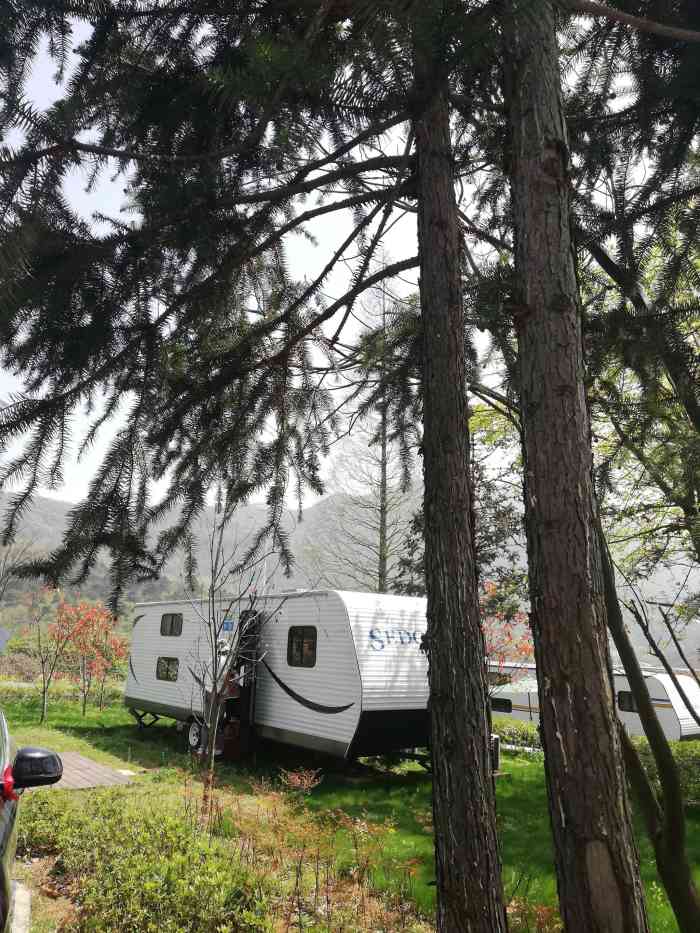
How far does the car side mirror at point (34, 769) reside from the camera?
3076mm

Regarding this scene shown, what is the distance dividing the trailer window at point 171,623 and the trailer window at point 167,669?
0.48 m

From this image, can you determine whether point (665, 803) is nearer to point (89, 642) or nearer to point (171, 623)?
point (171, 623)

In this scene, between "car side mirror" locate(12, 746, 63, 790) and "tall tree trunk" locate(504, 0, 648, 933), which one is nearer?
"tall tree trunk" locate(504, 0, 648, 933)

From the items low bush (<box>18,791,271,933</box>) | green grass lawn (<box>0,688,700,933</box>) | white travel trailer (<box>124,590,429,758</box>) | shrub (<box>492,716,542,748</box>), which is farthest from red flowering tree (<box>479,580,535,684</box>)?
low bush (<box>18,791,271,933</box>)

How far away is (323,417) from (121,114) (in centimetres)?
219

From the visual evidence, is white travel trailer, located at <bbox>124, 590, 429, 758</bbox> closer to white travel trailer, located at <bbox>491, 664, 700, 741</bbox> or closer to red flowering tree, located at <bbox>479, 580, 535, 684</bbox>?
white travel trailer, located at <bbox>491, 664, 700, 741</bbox>

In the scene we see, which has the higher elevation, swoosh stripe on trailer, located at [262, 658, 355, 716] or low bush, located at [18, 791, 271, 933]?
swoosh stripe on trailer, located at [262, 658, 355, 716]

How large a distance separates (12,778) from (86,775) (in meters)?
6.31

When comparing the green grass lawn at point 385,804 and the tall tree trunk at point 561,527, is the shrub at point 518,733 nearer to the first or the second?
the green grass lawn at point 385,804

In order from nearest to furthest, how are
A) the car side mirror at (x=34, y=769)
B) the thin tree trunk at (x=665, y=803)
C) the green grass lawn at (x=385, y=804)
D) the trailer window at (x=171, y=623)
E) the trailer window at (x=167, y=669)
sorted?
the thin tree trunk at (x=665, y=803) → the car side mirror at (x=34, y=769) → the green grass lawn at (x=385, y=804) → the trailer window at (x=167, y=669) → the trailer window at (x=171, y=623)

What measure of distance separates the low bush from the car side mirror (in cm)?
100

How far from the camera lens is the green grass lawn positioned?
5.09 metres

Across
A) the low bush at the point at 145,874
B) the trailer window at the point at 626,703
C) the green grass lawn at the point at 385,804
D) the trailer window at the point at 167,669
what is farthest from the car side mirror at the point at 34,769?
the trailer window at the point at 626,703

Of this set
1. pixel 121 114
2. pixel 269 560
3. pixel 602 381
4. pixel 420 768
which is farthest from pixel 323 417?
pixel 420 768
